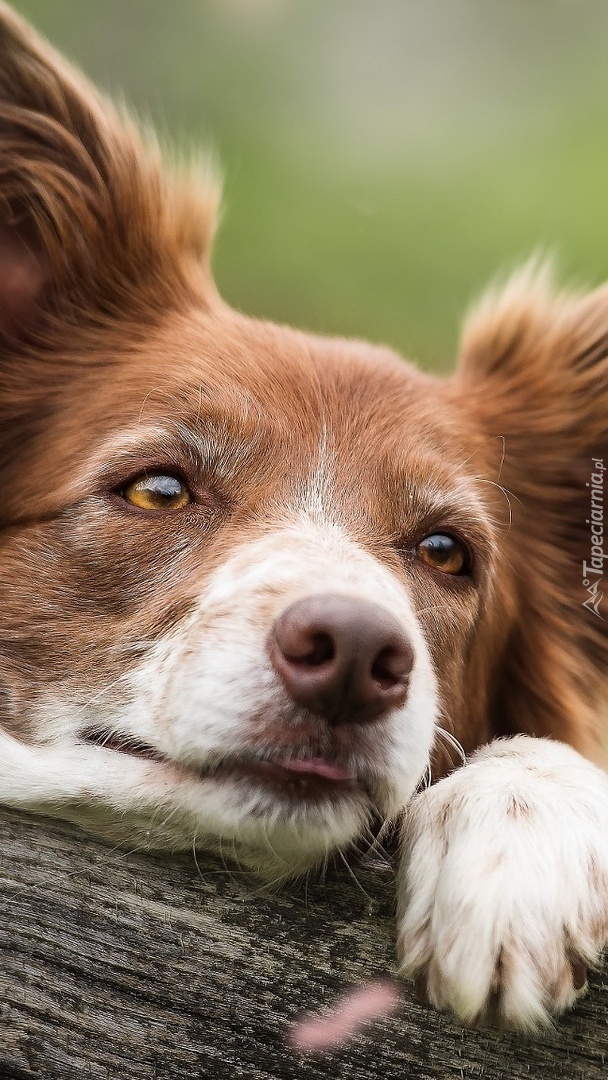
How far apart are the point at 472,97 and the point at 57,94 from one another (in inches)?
52.6

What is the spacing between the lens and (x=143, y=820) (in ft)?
7.38

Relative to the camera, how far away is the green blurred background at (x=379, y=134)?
323cm

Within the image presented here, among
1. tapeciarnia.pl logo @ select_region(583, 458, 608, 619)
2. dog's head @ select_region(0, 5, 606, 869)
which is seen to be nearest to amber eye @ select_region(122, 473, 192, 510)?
dog's head @ select_region(0, 5, 606, 869)

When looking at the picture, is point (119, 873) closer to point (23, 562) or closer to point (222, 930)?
point (222, 930)

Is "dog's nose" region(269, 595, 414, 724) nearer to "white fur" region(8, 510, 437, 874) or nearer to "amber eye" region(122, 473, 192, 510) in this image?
"white fur" region(8, 510, 437, 874)

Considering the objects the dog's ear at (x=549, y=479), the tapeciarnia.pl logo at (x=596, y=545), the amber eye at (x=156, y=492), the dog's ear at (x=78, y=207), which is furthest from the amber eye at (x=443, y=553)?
the dog's ear at (x=78, y=207)

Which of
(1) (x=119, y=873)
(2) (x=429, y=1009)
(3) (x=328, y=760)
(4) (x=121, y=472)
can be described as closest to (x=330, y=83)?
(4) (x=121, y=472)

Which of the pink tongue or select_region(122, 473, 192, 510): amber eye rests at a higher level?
select_region(122, 473, 192, 510): amber eye

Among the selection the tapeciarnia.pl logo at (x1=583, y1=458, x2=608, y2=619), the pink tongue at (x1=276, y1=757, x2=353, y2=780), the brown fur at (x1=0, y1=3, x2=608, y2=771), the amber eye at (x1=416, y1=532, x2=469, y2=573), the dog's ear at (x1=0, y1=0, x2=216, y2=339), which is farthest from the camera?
the tapeciarnia.pl logo at (x1=583, y1=458, x2=608, y2=619)

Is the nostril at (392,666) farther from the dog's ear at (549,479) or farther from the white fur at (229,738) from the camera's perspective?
the dog's ear at (549,479)

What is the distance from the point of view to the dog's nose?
1.99m

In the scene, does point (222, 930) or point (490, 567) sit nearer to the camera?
point (222, 930)

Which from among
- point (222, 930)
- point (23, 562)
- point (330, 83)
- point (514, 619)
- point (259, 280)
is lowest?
point (222, 930)

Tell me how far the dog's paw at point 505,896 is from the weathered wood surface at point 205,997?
5cm
